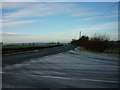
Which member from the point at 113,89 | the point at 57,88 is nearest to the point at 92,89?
the point at 113,89

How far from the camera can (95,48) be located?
3731 cm

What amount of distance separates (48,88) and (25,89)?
83 centimetres

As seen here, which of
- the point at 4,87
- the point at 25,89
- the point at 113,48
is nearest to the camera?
the point at 25,89

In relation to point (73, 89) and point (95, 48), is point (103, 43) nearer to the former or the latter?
point (95, 48)

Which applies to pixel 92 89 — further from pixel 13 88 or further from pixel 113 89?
pixel 13 88

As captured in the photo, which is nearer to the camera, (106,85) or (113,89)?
(113,89)

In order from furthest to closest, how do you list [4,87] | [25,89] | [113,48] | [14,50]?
[14,50] → [113,48] → [4,87] → [25,89]

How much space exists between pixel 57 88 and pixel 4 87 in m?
2.06

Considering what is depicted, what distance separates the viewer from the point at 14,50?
36562 millimetres

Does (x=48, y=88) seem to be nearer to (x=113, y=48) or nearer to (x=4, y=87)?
(x=4, y=87)

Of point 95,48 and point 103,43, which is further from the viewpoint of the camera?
point 95,48

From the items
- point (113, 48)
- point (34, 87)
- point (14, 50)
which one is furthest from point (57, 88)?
point (14, 50)

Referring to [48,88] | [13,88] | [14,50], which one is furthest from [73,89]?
[14,50]

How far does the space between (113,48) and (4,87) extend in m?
28.2
